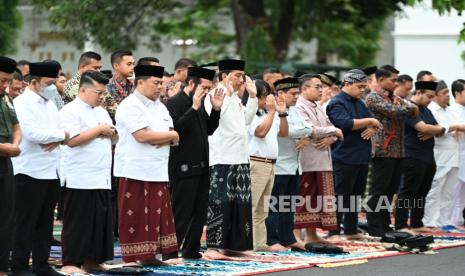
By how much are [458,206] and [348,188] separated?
2952 millimetres

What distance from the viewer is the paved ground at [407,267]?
12312mm

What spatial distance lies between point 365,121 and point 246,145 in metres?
2.15

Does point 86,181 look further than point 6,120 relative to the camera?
Yes

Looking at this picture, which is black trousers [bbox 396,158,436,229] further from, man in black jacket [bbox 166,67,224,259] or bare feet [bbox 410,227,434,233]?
man in black jacket [bbox 166,67,224,259]

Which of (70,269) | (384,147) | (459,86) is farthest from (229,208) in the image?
(459,86)

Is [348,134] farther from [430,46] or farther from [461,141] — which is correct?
[430,46]

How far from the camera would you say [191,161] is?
43.0ft

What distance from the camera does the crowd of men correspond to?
11.7 meters

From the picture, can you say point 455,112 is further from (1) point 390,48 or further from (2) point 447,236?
(1) point 390,48

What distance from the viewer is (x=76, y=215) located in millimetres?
11883

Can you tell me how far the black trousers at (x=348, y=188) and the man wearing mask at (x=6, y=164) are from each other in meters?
5.27

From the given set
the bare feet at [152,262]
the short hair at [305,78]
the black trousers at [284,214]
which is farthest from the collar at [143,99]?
the short hair at [305,78]

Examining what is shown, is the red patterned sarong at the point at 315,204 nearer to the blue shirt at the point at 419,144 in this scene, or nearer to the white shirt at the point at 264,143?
the white shirt at the point at 264,143

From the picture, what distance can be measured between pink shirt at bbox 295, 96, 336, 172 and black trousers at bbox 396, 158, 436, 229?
230 centimetres
